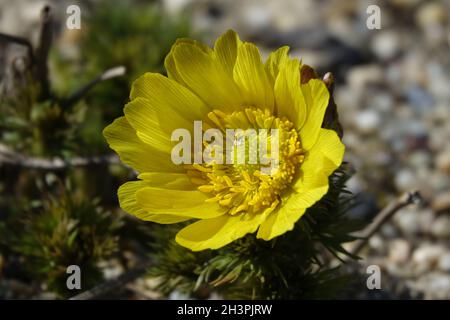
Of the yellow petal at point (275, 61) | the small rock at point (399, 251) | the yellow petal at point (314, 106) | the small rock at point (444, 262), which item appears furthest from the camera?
the small rock at point (399, 251)

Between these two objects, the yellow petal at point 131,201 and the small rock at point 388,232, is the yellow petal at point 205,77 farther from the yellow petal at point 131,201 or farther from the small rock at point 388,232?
the small rock at point 388,232

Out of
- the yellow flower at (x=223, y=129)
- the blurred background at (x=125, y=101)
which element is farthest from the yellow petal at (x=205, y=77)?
the blurred background at (x=125, y=101)

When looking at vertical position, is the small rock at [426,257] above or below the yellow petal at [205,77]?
below

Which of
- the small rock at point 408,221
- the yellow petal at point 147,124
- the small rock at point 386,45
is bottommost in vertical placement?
the small rock at point 408,221

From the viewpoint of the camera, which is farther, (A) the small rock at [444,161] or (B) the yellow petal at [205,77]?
(A) the small rock at [444,161]

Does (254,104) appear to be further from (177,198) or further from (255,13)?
(255,13)

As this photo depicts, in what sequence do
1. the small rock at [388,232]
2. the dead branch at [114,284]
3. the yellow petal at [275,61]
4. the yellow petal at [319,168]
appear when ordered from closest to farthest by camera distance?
the yellow petal at [319,168]
the yellow petal at [275,61]
the dead branch at [114,284]
the small rock at [388,232]
